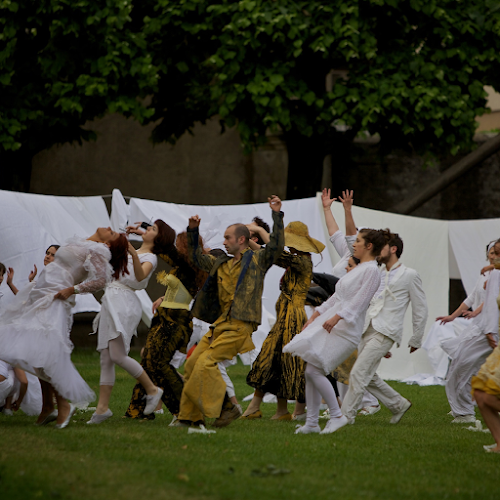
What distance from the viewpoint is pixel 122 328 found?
21.1 feet

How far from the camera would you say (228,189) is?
19.0 m

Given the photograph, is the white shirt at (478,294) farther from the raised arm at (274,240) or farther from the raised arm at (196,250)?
the raised arm at (196,250)

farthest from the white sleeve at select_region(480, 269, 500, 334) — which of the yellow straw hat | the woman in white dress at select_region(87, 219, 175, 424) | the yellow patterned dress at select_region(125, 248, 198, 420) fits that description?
the woman in white dress at select_region(87, 219, 175, 424)

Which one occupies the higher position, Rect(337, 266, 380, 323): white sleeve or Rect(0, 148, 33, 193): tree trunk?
Rect(0, 148, 33, 193): tree trunk

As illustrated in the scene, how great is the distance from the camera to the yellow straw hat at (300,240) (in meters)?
7.26

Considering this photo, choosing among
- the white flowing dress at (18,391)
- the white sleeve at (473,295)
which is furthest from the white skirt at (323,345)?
the white flowing dress at (18,391)

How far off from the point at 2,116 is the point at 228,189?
718cm

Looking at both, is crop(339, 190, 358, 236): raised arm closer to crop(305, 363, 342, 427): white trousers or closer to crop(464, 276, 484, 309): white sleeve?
crop(305, 363, 342, 427): white trousers

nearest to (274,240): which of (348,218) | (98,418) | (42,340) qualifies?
(348,218)

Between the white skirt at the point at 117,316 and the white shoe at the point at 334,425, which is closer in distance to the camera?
the white shoe at the point at 334,425

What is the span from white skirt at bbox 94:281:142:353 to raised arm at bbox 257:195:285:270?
1.19m

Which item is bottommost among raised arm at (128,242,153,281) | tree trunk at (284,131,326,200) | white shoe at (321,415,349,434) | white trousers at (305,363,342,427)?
white shoe at (321,415,349,434)

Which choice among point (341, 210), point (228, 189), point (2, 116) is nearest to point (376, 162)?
point (228, 189)

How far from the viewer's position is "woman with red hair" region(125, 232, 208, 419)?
6836 mm
